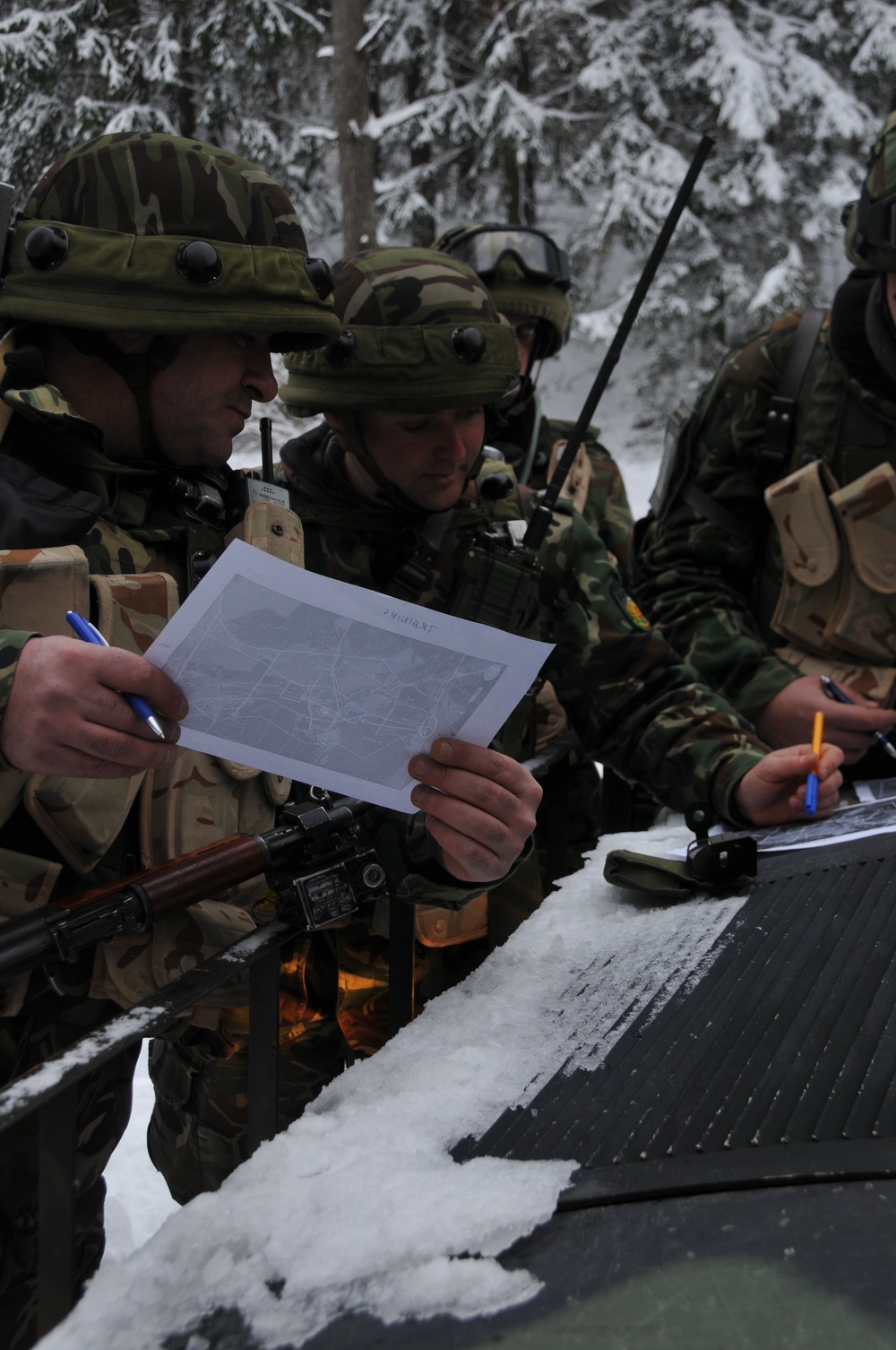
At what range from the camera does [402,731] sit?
4.49 feet

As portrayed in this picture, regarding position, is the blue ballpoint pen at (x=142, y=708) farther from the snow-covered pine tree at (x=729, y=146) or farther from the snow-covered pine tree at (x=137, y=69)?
the snow-covered pine tree at (x=729, y=146)

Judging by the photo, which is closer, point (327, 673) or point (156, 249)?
point (327, 673)

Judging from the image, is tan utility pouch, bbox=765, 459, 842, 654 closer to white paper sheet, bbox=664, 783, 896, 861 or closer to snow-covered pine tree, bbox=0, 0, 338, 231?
white paper sheet, bbox=664, 783, 896, 861

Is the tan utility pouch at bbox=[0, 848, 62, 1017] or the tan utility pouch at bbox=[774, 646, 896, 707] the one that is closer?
the tan utility pouch at bbox=[0, 848, 62, 1017]

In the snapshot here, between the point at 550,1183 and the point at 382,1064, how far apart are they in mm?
374

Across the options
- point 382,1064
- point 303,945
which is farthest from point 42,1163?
point 303,945

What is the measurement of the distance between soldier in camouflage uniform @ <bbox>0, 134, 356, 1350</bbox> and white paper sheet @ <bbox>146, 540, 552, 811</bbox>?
1.04 ft

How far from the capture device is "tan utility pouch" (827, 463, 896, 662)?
2.88 m

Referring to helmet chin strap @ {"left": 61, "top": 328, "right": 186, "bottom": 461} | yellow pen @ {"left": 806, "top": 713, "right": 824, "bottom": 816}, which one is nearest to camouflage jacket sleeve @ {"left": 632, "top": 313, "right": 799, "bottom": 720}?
yellow pen @ {"left": 806, "top": 713, "right": 824, "bottom": 816}

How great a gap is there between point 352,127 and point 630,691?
32.0 feet

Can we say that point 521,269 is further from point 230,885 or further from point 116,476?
point 230,885

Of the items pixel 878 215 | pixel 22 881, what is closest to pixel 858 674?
pixel 878 215

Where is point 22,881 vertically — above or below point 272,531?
below

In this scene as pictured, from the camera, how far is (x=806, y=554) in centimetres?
297
